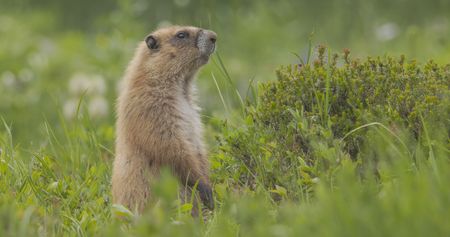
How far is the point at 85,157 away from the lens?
5145 millimetres

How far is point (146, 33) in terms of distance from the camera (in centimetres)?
1134

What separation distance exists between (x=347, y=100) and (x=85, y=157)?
5.58 ft

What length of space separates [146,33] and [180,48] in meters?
6.17

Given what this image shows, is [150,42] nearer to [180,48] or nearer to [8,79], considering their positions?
[180,48]

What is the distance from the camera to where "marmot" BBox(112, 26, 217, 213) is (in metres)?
4.41

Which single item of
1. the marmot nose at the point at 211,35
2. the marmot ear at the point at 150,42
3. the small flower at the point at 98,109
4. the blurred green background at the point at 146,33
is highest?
the blurred green background at the point at 146,33

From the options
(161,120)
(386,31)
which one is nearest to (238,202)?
(161,120)

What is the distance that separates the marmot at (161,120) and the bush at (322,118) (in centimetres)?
18

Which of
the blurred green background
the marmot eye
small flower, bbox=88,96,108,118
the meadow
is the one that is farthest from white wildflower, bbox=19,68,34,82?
the marmot eye

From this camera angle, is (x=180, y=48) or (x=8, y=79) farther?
(x=8, y=79)

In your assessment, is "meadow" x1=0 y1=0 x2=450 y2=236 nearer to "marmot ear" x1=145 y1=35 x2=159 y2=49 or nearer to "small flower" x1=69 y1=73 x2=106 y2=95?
"marmot ear" x1=145 y1=35 x2=159 y2=49

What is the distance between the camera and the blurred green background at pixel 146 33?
9.02 metres

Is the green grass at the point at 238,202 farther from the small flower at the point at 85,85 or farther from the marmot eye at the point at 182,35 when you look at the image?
the small flower at the point at 85,85

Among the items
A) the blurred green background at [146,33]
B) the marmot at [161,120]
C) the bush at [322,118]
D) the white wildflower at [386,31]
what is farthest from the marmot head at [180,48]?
the white wildflower at [386,31]
